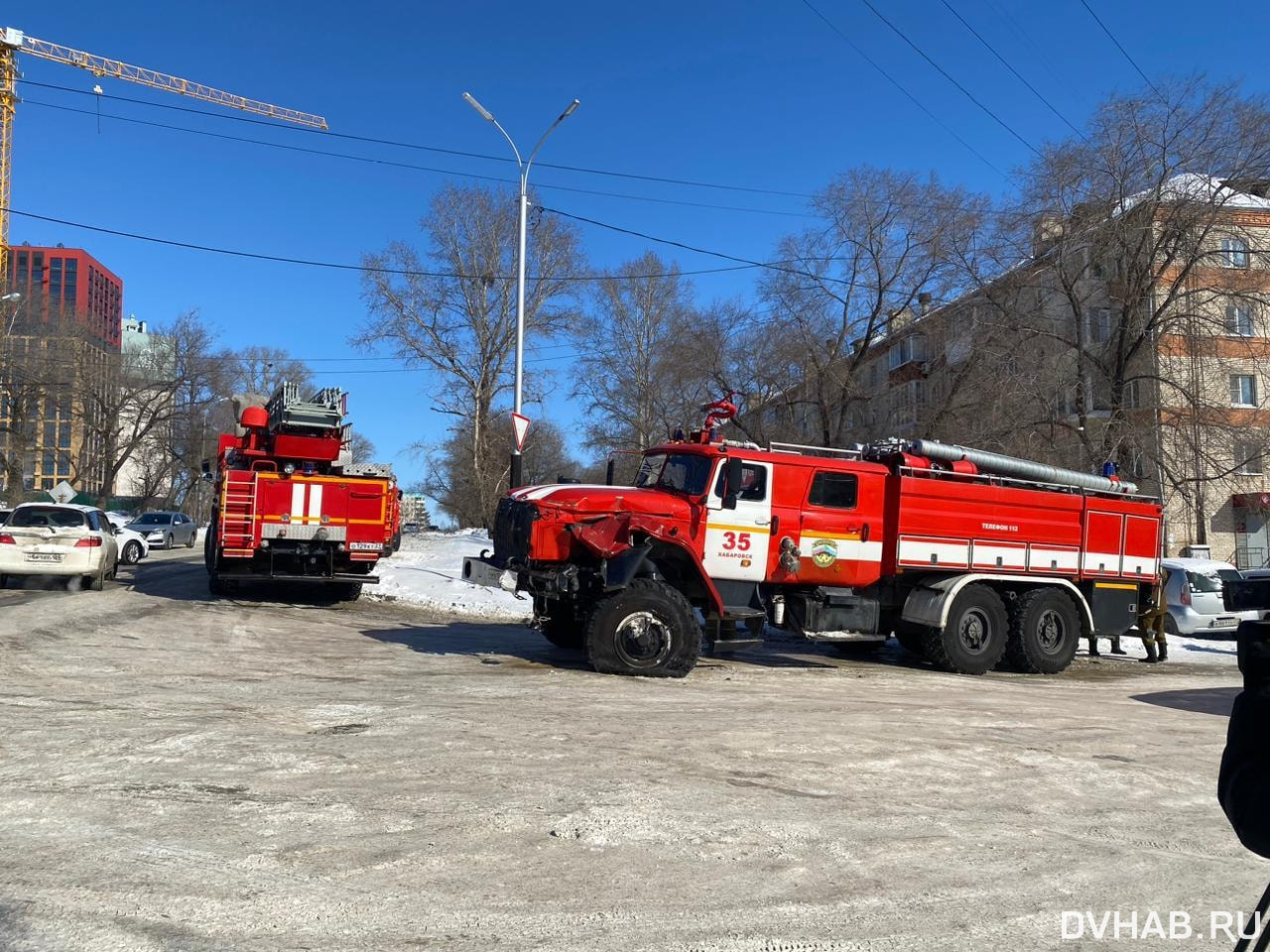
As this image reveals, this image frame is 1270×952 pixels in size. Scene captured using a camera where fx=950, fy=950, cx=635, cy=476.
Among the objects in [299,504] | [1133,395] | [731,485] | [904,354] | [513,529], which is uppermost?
[904,354]

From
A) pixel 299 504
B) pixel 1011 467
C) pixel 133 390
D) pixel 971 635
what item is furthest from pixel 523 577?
pixel 133 390

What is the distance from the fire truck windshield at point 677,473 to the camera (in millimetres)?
10922

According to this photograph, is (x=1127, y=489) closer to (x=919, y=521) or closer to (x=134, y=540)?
(x=919, y=521)

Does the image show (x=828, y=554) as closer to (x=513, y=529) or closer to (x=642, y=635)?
(x=642, y=635)

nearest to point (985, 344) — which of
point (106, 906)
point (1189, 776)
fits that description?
point (1189, 776)

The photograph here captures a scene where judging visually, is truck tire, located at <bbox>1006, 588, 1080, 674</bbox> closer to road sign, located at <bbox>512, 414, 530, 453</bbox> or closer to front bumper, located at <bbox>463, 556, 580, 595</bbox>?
front bumper, located at <bbox>463, 556, 580, 595</bbox>

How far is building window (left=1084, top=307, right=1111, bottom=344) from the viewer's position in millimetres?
24375

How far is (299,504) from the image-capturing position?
1564cm

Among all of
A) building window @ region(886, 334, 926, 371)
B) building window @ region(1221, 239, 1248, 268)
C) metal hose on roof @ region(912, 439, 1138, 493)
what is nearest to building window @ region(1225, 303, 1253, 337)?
building window @ region(1221, 239, 1248, 268)

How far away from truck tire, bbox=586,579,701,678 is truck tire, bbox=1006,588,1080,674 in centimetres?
500

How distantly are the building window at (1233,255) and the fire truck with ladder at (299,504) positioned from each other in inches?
777

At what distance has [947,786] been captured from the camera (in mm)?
5902

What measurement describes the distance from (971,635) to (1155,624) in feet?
14.0

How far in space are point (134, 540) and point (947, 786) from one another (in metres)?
24.4
